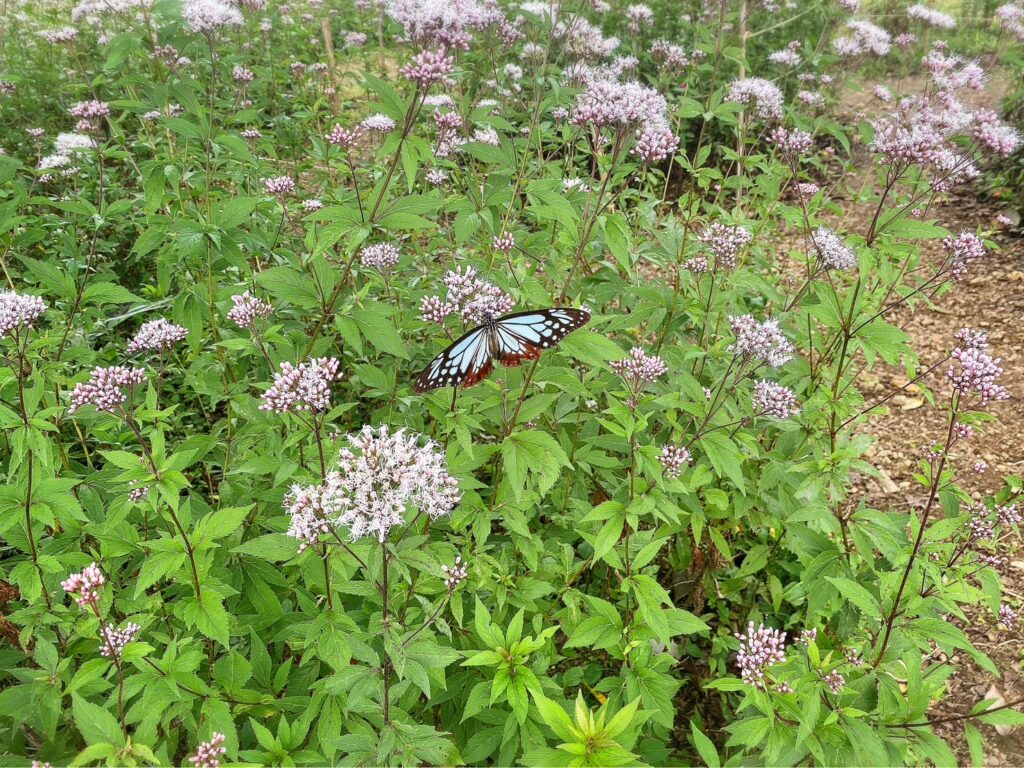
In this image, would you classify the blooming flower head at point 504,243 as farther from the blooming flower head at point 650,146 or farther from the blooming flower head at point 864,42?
the blooming flower head at point 864,42

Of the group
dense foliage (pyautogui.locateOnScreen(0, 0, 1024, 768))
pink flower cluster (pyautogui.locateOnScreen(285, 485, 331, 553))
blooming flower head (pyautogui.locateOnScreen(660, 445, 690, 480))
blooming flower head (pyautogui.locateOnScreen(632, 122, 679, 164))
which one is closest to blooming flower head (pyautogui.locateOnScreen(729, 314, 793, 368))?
dense foliage (pyautogui.locateOnScreen(0, 0, 1024, 768))

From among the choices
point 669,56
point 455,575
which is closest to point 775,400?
point 455,575

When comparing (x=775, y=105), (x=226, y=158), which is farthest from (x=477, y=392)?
(x=775, y=105)

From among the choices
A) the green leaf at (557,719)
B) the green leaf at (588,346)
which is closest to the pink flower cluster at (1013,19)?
the green leaf at (588,346)

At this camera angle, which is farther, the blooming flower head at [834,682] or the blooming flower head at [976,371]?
the blooming flower head at [976,371]

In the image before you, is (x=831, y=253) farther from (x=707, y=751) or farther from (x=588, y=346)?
(x=707, y=751)
